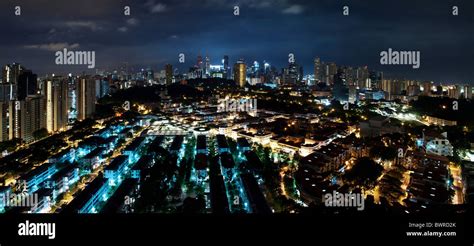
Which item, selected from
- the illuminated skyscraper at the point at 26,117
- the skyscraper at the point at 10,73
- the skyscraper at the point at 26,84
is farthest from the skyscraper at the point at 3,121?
the skyscraper at the point at 10,73

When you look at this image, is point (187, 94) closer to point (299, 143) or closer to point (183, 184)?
point (299, 143)

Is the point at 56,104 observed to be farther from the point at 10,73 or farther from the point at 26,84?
the point at 10,73

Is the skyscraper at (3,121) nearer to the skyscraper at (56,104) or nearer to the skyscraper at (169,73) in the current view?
the skyscraper at (56,104)

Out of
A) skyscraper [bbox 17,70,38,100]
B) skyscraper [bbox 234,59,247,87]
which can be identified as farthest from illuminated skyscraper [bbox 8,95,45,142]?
skyscraper [bbox 234,59,247,87]

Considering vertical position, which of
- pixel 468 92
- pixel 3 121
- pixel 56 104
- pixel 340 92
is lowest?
pixel 3 121

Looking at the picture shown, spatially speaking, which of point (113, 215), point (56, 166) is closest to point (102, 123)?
point (56, 166)

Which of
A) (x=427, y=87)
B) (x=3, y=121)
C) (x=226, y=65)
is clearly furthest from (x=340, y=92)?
(x=3, y=121)

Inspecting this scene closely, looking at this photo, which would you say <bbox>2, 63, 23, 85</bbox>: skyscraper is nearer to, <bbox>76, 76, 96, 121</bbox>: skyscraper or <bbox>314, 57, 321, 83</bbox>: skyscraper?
<bbox>76, 76, 96, 121</bbox>: skyscraper
